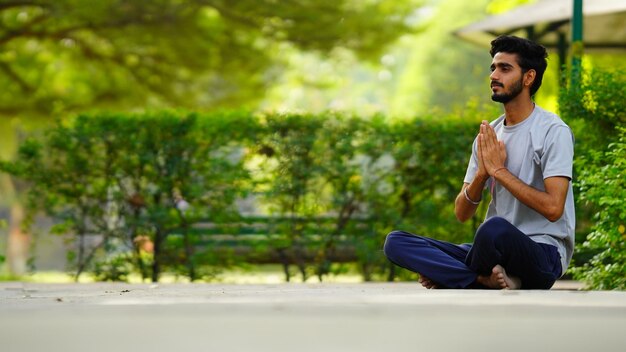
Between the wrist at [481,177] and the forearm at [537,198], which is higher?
the wrist at [481,177]

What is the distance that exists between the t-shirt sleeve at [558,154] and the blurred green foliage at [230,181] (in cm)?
409

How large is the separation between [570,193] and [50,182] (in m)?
5.38

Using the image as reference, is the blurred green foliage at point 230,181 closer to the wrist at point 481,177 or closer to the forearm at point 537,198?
the wrist at point 481,177

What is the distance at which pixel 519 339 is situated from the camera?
131 inches

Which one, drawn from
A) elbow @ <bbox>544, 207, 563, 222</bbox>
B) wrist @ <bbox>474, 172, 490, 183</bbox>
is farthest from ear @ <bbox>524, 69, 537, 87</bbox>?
elbow @ <bbox>544, 207, 563, 222</bbox>

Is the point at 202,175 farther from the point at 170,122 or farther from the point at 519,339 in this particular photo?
the point at 519,339

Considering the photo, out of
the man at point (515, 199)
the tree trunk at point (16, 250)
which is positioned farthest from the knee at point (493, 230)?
the tree trunk at point (16, 250)

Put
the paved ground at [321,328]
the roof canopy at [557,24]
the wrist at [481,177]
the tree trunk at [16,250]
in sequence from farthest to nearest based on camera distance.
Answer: the tree trunk at [16,250]
the roof canopy at [557,24]
the wrist at [481,177]
the paved ground at [321,328]

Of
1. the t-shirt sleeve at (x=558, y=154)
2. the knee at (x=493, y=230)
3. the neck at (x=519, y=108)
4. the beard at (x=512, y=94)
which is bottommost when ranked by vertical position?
the knee at (x=493, y=230)

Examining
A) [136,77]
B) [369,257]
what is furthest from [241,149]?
[136,77]

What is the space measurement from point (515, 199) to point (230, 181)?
4.33m

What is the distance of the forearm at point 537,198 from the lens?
5098mm

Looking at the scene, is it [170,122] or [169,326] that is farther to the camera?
[170,122]

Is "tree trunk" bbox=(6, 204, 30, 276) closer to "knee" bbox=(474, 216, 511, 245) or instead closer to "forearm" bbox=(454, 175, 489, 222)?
"forearm" bbox=(454, 175, 489, 222)
